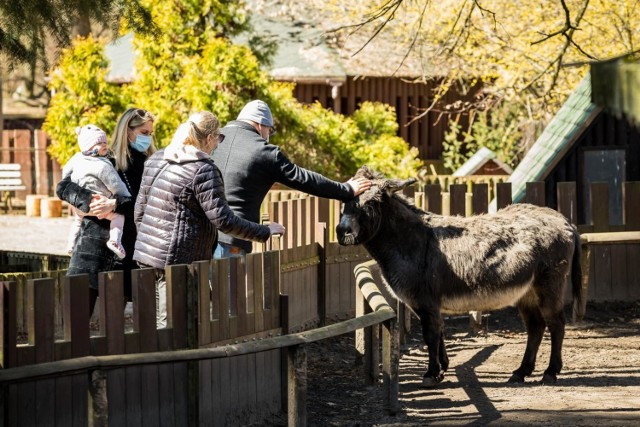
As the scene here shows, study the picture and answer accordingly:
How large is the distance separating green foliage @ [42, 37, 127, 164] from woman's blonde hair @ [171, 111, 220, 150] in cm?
1646

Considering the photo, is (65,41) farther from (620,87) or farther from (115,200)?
(620,87)

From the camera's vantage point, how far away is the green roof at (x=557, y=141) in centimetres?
1446

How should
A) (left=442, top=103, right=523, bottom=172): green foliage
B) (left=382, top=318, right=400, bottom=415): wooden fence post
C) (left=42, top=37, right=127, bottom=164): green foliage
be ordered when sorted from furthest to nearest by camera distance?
(left=442, top=103, right=523, bottom=172): green foliage, (left=42, top=37, right=127, bottom=164): green foliage, (left=382, top=318, right=400, bottom=415): wooden fence post

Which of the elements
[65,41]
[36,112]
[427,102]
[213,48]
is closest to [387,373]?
[65,41]

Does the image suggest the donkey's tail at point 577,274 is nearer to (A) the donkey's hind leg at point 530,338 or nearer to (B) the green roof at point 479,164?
(A) the donkey's hind leg at point 530,338

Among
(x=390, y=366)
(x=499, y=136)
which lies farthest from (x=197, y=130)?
(x=499, y=136)

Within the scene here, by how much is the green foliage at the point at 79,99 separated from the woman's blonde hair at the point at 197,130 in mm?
16464

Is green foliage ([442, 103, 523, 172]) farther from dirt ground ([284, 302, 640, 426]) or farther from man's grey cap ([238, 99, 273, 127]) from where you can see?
man's grey cap ([238, 99, 273, 127])

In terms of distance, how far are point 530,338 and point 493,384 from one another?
657 mm

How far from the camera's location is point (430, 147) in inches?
1309

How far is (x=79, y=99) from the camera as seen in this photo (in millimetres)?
23938

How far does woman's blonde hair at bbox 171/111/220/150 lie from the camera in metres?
7.39

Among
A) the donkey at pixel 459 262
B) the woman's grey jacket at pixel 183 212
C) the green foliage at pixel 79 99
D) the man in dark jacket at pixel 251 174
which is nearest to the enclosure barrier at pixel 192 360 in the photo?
the woman's grey jacket at pixel 183 212

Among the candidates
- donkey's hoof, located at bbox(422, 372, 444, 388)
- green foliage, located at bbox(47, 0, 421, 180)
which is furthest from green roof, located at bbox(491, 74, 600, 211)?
green foliage, located at bbox(47, 0, 421, 180)
